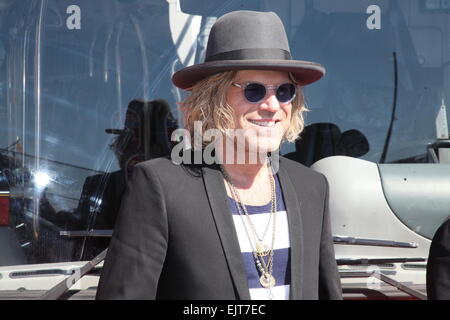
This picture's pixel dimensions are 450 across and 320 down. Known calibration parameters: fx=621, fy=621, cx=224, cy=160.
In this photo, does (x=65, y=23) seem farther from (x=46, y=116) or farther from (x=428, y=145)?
(x=428, y=145)

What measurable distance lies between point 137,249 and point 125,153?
1.83 meters

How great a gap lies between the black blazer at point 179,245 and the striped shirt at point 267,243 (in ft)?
0.09

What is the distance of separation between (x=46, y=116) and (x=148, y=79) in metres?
0.57

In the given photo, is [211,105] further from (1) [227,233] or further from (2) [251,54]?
(1) [227,233]

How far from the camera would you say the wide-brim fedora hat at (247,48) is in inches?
64.6

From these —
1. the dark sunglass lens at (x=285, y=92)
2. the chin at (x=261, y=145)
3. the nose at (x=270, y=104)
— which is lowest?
the chin at (x=261, y=145)

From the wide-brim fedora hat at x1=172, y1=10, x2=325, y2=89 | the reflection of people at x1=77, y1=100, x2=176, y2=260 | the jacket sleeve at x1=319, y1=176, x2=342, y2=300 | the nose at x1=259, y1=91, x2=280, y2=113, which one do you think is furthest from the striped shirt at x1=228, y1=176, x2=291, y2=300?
the reflection of people at x1=77, y1=100, x2=176, y2=260

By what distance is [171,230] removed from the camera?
154 cm

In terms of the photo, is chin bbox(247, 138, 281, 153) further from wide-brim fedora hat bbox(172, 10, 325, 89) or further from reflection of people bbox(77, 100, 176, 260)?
reflection of people bbox(77, 100, 176, 260)

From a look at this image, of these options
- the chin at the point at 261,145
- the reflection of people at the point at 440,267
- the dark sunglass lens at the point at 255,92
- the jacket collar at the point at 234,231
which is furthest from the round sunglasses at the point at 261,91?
the reflection of people at the point at 440,267

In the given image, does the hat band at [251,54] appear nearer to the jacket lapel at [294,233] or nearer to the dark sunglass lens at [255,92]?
the dark sunglass lens at [255,92]

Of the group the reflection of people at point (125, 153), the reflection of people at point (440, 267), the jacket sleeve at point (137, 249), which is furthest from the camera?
the reflection of people at point (125, 153)

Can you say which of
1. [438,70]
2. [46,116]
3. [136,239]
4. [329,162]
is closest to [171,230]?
[136,239]

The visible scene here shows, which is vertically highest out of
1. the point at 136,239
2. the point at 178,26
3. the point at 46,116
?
the point at 178,26
